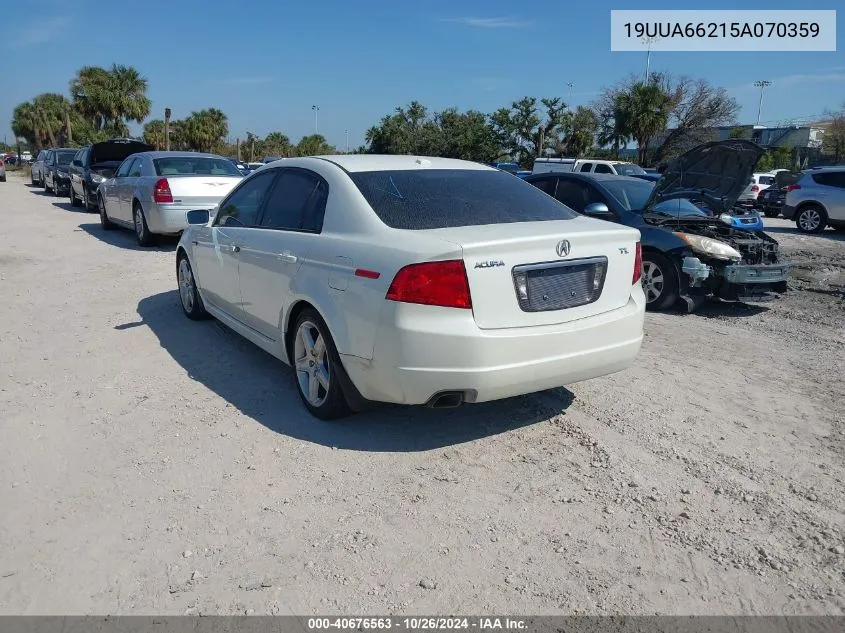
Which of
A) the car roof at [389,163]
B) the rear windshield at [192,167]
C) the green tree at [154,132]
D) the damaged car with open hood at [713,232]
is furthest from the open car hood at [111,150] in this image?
the green tree at [154,132]

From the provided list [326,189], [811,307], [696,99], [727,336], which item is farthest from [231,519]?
[696,99]

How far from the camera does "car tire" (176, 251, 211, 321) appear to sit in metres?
6.35

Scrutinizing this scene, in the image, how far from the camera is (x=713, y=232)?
7.62 meters

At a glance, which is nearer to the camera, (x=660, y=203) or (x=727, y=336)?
(x=727, y=336)

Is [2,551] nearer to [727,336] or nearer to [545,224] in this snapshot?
[545,224]

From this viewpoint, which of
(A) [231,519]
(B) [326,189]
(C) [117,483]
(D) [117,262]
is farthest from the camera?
(D) [117,262]

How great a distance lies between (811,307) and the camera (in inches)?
313

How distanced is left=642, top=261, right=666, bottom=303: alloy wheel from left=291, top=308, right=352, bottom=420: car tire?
15.0ft

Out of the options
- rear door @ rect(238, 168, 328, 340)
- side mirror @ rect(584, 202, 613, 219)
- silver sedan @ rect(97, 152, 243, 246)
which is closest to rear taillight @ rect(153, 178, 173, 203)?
silver sedan @ rect(97, 152, 243, 246)

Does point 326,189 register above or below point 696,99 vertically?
below

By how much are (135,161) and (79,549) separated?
34.0 feet

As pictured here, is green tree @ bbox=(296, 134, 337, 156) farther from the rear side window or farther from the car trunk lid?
the car trunk lid

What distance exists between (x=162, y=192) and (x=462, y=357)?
845 centimetres

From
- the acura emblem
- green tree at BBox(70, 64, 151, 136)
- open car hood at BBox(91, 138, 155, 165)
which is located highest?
green tree at BBox(70, 64, 151, 136)
